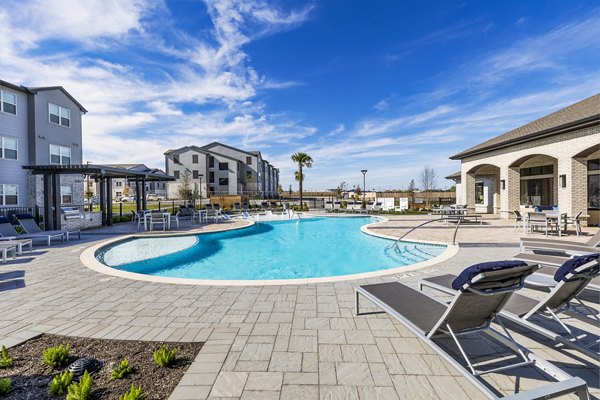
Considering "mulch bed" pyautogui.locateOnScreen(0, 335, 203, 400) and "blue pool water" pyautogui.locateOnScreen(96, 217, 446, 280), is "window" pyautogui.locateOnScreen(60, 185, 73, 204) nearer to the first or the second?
"blue pool water" pyautogui.locateOnScreen(96, 217, 446, 280)

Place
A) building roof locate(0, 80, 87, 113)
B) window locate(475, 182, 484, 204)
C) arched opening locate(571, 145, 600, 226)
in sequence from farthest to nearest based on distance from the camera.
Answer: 1. window locate(475, 182, 484, 204)
2. building roof locate(0, 80, 87, 113)
3. arched opening locate(571, 145, 600, 226)

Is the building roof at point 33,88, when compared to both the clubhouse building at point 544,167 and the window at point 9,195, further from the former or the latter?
the clubhouse building at point 544,167

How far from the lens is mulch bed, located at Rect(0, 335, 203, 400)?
7.53 feet

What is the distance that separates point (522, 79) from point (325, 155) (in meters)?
19.3

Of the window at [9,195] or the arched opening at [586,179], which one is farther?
the window at [9,195]

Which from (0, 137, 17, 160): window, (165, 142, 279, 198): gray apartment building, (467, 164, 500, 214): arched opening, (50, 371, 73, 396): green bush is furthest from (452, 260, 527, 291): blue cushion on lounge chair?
(165, 142, 279, 198): gray apartment building

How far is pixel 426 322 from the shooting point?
108 inches

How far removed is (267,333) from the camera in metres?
3.22

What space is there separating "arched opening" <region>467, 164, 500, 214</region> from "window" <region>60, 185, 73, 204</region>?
91.0 ft

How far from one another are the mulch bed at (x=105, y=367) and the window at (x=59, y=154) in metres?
21.2

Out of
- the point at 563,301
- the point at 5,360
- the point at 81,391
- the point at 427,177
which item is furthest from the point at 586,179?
the point at 427,177

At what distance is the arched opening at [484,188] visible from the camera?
1980cm

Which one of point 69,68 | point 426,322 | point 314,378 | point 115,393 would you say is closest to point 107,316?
point 115,393

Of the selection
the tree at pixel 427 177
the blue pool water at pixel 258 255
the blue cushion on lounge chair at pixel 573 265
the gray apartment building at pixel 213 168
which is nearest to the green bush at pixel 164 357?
the blue cushion on lounge chair at pixel 573 265
